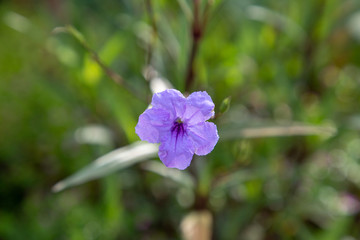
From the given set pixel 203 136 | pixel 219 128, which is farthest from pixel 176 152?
pixel 219 128

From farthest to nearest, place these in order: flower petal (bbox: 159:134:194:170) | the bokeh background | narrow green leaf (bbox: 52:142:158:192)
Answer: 1. the bokeh background
2. narrow green leaf (bbox: 52:142:158:192)
3. flower petal (bbox: 159:134:194:170)

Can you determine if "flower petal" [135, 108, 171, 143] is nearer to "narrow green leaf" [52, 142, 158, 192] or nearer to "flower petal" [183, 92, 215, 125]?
"flower petal" [183, 92, 215, 125]

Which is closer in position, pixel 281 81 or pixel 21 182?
pixel 281 81

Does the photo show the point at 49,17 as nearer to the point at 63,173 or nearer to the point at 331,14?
the point at 63,173

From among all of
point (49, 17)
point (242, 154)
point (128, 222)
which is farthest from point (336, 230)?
point (49, 17)

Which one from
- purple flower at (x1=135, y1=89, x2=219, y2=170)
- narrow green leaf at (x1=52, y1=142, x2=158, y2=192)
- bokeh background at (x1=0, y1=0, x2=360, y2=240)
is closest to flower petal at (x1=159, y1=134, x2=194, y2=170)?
purple flower at (x1=135, y1=89, x2=219, y2=170)

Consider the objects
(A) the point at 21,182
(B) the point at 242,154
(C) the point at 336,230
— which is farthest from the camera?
(A) the point at 21,182

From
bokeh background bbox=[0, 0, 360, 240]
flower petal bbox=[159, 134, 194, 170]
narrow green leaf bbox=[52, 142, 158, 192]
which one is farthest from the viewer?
bokeh background bbox=[0, 0, 360, 240]

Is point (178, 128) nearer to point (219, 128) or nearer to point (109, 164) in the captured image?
point (109, 164)
